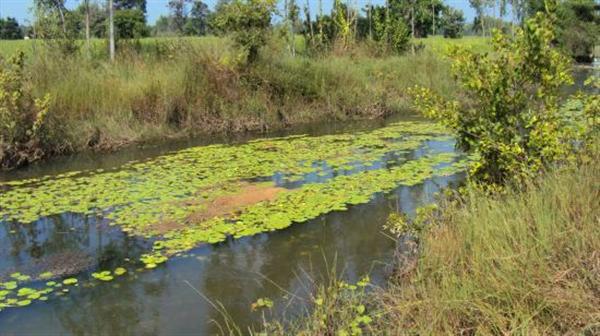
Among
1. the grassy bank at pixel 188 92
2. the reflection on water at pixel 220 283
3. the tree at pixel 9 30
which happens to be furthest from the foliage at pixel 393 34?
the tree at pixel 9 30

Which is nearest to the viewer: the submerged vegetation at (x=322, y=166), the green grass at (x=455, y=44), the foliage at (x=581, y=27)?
the submerged vegetation at (x=322, y=166)

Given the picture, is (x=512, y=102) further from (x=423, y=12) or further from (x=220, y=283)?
(x=423, y=12)

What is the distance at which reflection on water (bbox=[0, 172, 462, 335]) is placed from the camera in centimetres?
407

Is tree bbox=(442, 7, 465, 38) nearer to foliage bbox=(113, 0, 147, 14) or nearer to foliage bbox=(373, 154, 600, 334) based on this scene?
foliage bbox=(113, 0, 147, 14)

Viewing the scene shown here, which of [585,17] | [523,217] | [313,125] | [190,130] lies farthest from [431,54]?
[585,17]

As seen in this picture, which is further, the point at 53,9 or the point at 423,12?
the point at 423,12

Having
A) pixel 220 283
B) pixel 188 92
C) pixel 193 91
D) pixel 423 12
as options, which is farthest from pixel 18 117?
pixel 423 12

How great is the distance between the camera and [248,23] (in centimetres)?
1296

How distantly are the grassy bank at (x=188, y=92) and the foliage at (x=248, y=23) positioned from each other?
0.90ft

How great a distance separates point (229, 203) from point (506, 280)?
13.3ft

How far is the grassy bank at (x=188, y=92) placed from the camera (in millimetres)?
10312

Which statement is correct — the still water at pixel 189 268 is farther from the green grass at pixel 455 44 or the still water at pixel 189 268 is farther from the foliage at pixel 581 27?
the foliage at pixel 581 27

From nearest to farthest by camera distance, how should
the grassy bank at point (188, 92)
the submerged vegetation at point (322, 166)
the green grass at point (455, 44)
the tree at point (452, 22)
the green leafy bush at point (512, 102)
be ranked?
1. the submerged vegetation at point (322, 166)
2. the green leafy bush at point (512, 102)
3. the green grass at point (455, 44)
4. the grassy bank at point (188, 92)
5. the tree at point (452, 22)

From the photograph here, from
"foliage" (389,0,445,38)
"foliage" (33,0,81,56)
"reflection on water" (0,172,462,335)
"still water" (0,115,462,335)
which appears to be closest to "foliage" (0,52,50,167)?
"foliage" (33,0,81,56)
